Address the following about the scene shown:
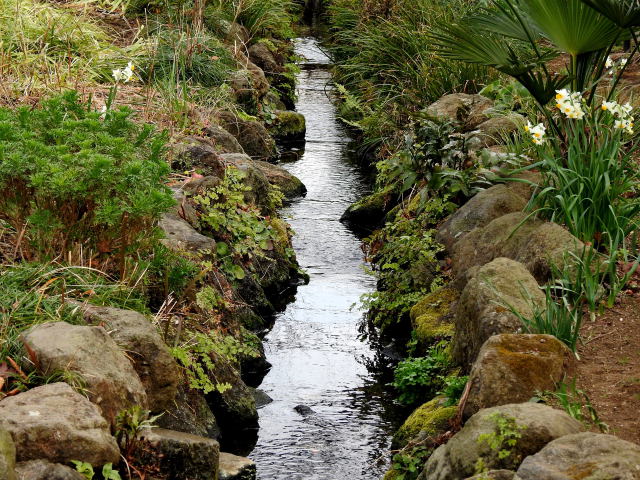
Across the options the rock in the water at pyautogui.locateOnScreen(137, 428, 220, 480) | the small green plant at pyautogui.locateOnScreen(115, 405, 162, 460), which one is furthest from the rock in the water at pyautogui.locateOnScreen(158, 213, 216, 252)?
the small green plant at pyautogui.locateOnScreen(115, 405, 162, 460)

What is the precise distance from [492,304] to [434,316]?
1535 mm

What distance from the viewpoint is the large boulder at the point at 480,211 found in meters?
7.30

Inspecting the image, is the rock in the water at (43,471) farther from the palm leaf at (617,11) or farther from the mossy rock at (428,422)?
the palm leaf at (617,11)

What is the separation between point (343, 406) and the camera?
6246mm

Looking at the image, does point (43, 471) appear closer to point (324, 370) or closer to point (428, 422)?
point (428, 422)

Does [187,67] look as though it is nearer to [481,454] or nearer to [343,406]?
[343,406]

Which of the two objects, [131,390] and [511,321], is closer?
[131,390]

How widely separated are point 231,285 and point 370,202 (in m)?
3.32

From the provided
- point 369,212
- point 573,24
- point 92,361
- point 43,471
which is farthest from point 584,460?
point 369,212

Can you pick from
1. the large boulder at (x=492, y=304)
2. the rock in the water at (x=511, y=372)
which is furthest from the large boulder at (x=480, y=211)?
the rock in the water at (x=511, y=372)

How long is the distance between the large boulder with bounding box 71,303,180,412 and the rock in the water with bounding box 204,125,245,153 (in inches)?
178

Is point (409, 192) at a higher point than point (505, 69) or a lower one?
lower

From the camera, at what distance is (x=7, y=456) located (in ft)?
10.9

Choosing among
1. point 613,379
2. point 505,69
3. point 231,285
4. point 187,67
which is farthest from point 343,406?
point 187,67
